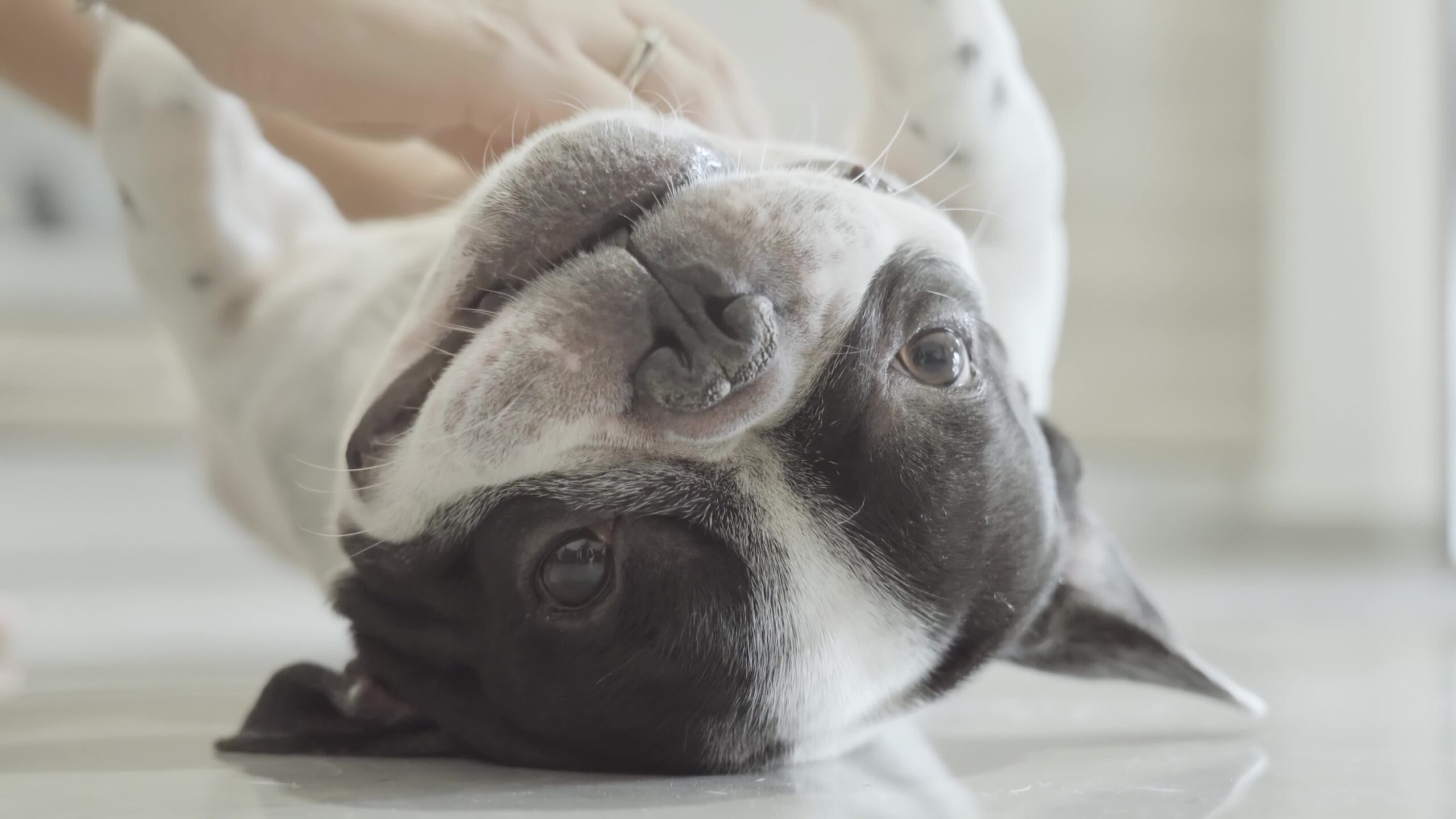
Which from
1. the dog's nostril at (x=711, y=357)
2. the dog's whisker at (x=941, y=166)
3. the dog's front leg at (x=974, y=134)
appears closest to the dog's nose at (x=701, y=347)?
the dog's nostril at (x=711, y=357)

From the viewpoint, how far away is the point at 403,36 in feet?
5.99

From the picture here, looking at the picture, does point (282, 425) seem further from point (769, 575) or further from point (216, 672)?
point (769, 575)

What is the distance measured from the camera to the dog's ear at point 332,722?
70.2 inches

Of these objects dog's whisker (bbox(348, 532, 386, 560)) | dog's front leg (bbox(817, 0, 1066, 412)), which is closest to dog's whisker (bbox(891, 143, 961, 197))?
dog's front leg (bbox(817, 0, 1066, 412))

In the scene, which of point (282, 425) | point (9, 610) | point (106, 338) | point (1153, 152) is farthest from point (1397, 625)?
point (106, 338)

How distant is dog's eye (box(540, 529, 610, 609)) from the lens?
1.50 m

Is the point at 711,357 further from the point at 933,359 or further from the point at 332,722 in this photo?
the point at 332,722

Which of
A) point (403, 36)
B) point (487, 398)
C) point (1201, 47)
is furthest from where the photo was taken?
point (1201, 47)

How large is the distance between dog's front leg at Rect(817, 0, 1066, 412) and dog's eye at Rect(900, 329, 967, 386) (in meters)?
0.55

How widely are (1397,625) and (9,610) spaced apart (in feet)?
11.1

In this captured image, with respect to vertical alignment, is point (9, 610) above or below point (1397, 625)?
below

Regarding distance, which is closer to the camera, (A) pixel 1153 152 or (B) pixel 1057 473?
(B) pixel 1057 473

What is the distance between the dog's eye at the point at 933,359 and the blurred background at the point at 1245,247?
399 cm

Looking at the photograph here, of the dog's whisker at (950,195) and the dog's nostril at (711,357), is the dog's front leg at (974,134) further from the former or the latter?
the dog's nostril at (711,357)
